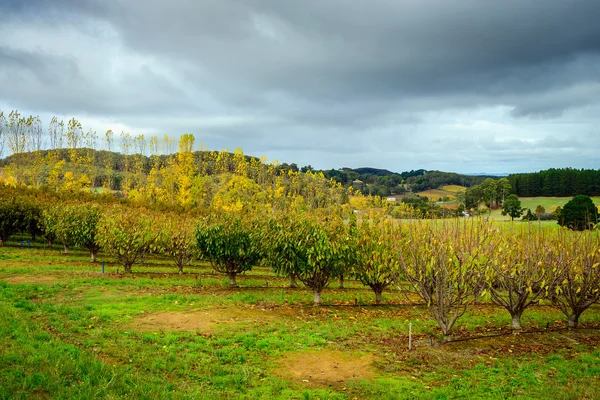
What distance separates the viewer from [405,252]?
1731 centimetres

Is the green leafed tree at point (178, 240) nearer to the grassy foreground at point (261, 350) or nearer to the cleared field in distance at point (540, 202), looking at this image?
the grassy foreground at point (261, 350)

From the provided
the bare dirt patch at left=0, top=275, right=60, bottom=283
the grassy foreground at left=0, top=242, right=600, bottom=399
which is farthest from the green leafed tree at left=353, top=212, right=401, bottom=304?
the bare dirt patch at left=0, top=275, right=60, bottom=283

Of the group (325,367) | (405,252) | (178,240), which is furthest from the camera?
(178,240)

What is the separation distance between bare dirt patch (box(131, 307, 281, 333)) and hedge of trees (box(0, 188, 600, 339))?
2.87 m

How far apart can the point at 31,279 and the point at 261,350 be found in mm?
15824

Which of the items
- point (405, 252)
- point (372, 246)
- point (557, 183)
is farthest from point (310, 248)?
point (557, 183)

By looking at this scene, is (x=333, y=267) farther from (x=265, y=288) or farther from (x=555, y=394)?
(x=555, y=394)

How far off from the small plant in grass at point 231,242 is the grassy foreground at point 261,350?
263cm

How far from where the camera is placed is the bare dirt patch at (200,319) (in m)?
13.2

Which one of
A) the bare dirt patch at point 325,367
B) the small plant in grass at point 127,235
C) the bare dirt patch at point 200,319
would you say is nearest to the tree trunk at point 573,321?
the bare dirt patch at point 325,367

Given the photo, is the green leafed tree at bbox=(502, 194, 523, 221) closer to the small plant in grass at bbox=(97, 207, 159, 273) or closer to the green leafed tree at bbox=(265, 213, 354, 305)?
the green leafed tree at bbox=(265, 213, 354, 305)

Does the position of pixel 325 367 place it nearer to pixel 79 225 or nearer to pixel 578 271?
pixel 578 271

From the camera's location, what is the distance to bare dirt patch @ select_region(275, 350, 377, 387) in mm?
9742

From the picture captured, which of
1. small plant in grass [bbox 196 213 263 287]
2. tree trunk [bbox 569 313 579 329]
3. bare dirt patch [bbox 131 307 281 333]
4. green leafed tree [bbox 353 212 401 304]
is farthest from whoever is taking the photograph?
small plant in grass [bbox 196 213 263 287]
